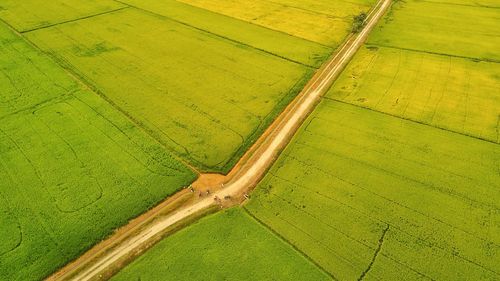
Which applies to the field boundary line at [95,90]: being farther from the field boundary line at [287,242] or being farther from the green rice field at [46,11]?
the field boundary line at [287,242]

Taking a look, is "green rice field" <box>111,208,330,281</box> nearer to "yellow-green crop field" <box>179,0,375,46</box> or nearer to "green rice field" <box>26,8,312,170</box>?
"green rice field" <box>26,8,312,170</box>

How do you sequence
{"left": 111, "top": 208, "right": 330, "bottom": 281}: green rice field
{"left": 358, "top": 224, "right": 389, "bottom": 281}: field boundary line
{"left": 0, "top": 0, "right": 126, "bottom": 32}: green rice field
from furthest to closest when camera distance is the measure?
{"left": 0, "top": 0, "right": 126, "bottom": 32}: green rice field < {"left": 358, "top": 224, "right": 389, "bottom": 281}: field boundary line < {"left": 111, "top": 208, "right": 330, "bottom": 281}: green rice field

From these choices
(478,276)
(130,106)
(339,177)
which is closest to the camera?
(478,276)

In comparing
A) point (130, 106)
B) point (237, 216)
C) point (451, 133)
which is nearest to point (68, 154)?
point (130, 106)

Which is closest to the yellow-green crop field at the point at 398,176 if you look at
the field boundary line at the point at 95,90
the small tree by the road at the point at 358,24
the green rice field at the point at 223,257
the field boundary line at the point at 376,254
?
the field boundary line at the point at 376,254

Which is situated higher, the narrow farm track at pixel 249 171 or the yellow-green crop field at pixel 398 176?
the narrow farm track at pixel 249 171

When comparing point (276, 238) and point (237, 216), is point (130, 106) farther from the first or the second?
point (276, 238)

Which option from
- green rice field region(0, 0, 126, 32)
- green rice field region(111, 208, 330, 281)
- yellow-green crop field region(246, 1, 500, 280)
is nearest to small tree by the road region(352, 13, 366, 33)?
yellow-green crop field region(246, 1, 500, 280)
